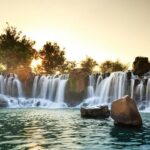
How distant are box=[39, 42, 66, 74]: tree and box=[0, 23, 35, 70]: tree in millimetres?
4368

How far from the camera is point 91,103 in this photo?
67750 millimetres

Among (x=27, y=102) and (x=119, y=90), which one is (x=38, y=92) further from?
(x=119, y=90)

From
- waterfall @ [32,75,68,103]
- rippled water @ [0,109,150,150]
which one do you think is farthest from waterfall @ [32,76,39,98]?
rippled water @ [0,109,150,150]

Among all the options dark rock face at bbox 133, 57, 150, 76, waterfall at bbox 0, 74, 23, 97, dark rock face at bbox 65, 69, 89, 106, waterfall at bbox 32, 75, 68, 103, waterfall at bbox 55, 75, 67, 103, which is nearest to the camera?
dark rock face at bbox 133, 57, 150, 76

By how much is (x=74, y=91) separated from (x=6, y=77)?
1642 cm

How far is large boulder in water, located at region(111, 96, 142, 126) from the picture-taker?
28.1m

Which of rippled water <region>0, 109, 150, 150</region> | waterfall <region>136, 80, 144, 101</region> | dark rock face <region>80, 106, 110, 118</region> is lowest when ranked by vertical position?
rippled water <region>0, 109, 150, 150</region>

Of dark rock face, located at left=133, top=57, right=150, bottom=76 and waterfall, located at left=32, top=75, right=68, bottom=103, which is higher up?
dark rock face, located at left=133, top=57, right=150, bottom=76

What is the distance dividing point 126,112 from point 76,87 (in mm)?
44700

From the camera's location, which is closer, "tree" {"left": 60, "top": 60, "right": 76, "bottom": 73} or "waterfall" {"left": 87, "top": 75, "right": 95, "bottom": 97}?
"waterfall" {"left": 87, "top": 75, "right": 95, "bottom": 97}

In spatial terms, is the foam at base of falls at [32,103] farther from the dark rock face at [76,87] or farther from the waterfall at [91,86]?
the waterfall at [91,86]

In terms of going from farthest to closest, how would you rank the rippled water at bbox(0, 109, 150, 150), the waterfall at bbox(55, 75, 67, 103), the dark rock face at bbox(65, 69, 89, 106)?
the waterfall at bbox(55, 75, 67, 103) → the dark rock face at bbox(65, 69, 89, 106) → the rippled water at bbox(0, 109, 150, 150)

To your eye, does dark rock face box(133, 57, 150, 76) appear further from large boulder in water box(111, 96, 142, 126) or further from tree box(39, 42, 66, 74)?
tree box(39, 42, 66, 74)

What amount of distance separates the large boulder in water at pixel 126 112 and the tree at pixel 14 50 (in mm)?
78350
